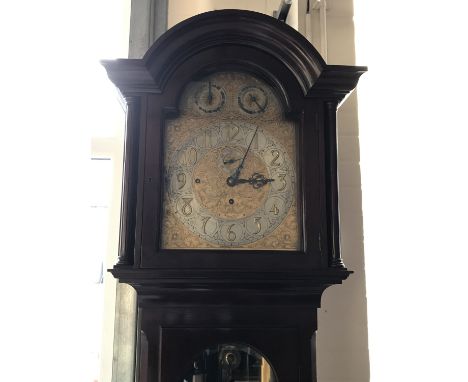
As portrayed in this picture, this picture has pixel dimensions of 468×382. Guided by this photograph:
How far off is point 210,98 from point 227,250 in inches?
9.6

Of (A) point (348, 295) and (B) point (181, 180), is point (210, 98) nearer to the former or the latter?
(B) point (181, 180)

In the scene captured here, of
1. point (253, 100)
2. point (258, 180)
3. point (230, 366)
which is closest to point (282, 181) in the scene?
point (258, 180)

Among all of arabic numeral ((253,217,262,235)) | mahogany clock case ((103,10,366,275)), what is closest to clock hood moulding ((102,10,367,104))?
mahogany clock case ((103,10,366,275))

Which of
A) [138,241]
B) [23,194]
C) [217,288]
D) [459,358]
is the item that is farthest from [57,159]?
[459,358]

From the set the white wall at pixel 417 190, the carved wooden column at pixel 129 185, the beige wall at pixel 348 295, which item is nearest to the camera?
the white wall at pixel 417 190

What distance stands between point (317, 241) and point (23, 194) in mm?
448

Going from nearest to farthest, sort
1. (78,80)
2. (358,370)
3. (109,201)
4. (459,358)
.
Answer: (459,358) → (78,80) → (358,370) → (109,201)

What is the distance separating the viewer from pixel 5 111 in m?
0.72

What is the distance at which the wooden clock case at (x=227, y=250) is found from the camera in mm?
731

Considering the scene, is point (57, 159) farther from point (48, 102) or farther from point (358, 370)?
point (358, 370)

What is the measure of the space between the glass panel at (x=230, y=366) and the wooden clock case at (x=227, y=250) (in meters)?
0.03

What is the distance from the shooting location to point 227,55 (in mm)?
780

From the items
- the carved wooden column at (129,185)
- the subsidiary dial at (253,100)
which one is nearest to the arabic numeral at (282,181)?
the subsidiary dial at (253,100)

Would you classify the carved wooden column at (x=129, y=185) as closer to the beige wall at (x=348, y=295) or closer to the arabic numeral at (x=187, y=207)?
the arabic numeral at (x=187, y=207)
